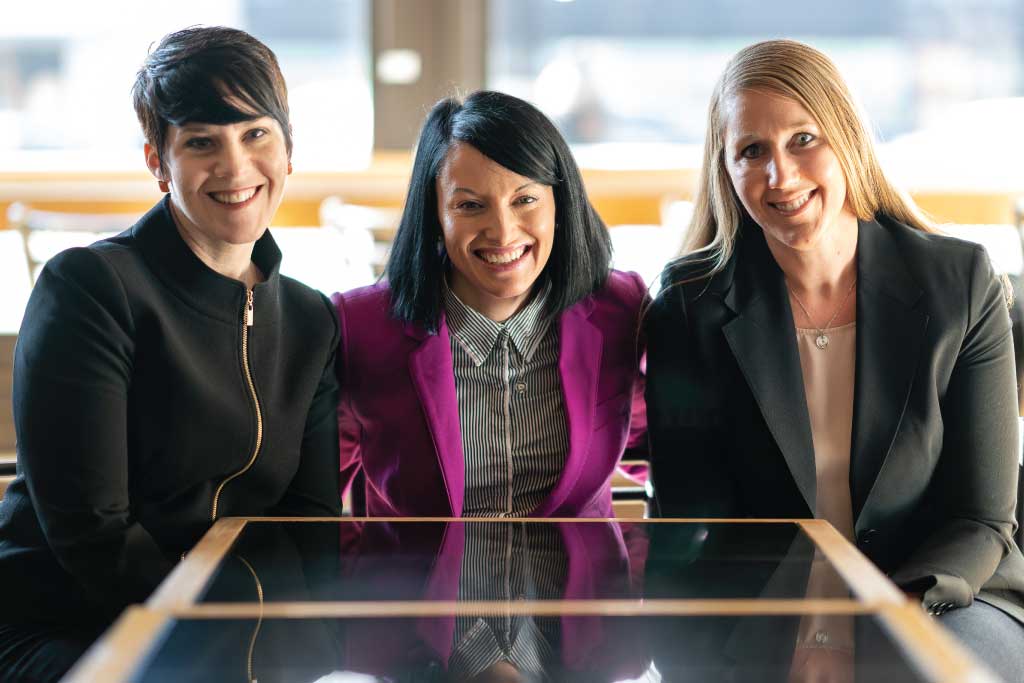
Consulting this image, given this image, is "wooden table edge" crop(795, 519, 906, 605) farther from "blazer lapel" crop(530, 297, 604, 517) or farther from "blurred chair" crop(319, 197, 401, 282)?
"blurred chair" crop(319, 197, 401, 282)

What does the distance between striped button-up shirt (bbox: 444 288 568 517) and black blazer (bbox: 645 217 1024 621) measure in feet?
0.57

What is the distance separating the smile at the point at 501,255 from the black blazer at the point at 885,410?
10.6 inches

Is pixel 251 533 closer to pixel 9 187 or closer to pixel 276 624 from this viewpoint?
pixel 276 624

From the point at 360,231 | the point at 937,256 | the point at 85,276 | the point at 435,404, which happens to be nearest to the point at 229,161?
the point at 85,276

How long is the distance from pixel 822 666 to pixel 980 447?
0.76m

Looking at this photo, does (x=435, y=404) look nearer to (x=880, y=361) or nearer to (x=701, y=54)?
(x=880, y=361)

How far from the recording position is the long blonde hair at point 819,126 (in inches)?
71.5

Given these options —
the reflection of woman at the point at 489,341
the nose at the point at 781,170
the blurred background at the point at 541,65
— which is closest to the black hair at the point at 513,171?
the reflection of woman at the point at 489,341

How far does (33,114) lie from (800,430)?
221 inches

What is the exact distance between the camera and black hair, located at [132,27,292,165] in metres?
1.66

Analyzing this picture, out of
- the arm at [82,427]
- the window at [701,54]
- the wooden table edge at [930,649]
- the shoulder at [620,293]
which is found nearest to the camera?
the wooden table edge at [930,649]

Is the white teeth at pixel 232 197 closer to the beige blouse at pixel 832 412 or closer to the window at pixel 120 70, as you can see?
the beige blouse at pixel 832 412

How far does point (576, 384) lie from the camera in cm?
191

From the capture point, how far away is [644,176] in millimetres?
5430
